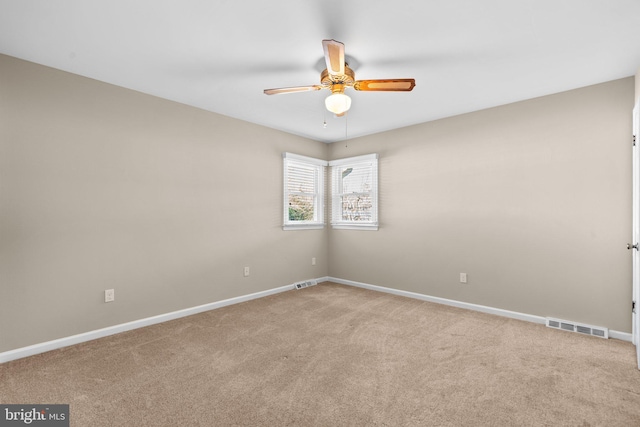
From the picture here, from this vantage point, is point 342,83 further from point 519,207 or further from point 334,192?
point 334,192

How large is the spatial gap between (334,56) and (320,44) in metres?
0.36

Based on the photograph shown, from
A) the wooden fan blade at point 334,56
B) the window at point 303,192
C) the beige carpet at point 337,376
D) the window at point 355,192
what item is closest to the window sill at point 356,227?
the window at point 355,192

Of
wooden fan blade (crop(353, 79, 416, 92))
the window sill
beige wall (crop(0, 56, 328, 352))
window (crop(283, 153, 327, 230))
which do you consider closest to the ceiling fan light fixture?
wooden fan blade (crop(353, 79, 416, 92))

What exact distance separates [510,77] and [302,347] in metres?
3.11

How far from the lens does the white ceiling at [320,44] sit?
6.23ft

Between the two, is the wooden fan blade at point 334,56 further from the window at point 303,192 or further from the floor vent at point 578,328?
the floor vent at point 578,328

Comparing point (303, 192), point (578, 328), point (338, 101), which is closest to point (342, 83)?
point (338, 101)

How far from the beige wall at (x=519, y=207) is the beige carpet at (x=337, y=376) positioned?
1.65 feet

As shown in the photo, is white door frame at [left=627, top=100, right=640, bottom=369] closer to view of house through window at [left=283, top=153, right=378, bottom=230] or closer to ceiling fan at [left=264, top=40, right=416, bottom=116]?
ceiling fan at [left=264, top=40, right=416, bottom=116]

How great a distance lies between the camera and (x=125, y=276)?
307 centimetres

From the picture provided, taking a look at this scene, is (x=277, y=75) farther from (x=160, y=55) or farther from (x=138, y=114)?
(x=138, y=114)

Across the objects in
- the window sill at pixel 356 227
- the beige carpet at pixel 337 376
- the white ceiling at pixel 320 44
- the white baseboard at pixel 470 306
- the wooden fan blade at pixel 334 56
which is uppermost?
the white ceiling at pixel 320 44

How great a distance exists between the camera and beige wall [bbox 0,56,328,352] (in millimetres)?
2502

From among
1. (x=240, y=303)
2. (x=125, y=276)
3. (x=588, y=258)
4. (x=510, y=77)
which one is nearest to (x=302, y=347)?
(x=240, y=303)
